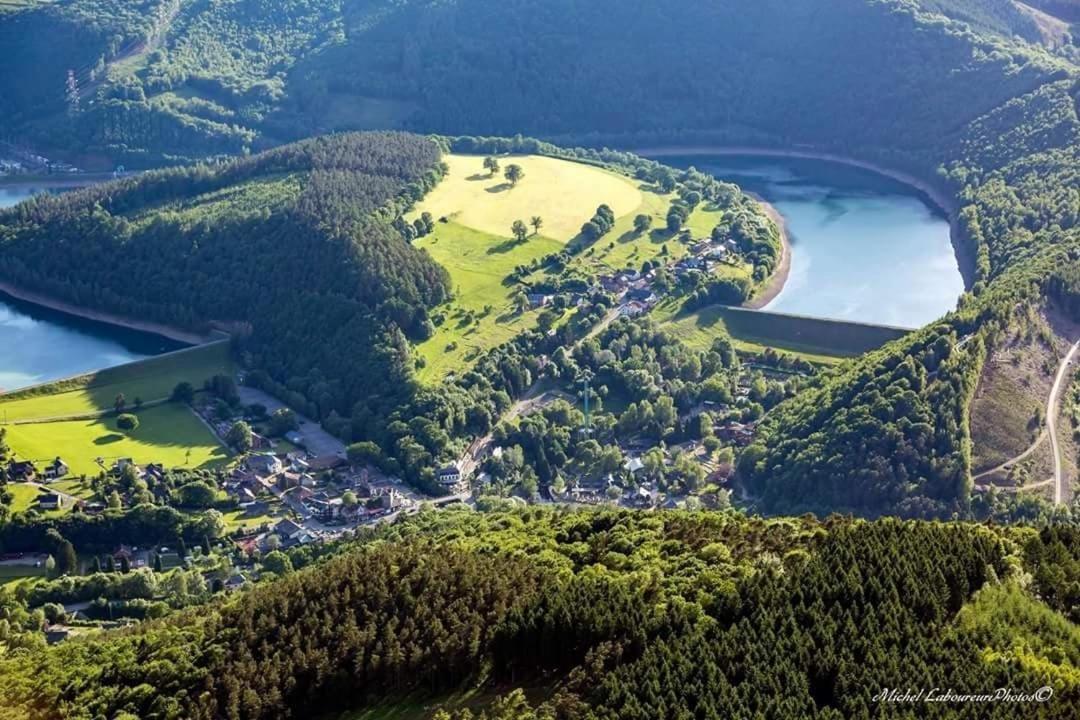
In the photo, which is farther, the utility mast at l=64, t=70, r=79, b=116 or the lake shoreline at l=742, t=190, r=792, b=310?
the utility mast at l=64, t=70, r=79, b=116

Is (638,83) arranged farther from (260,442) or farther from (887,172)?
(260,442)

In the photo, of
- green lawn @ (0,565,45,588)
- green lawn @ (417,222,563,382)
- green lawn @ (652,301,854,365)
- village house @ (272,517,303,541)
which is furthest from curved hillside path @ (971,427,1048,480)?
green lawn @ (0,565,45,588)

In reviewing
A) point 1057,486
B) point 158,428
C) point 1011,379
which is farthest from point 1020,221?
point 158,428

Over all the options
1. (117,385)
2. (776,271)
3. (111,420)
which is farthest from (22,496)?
(776,271)

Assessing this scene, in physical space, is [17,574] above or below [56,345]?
above

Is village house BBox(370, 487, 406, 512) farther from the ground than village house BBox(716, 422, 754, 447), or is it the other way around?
village house BBox(716, 422, 754, 447)

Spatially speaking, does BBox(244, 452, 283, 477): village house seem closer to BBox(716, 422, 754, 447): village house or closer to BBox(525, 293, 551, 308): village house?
BBox(525, 293, 551, 308): village house

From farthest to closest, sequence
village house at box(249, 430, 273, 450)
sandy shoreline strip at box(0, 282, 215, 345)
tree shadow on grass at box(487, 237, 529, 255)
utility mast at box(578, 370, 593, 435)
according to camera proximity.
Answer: tree shadow on grass at box(487, 237, 529, 255) < sandy shoreline strip at box(0, 282, 215, 345) < utility mast at box(578, 370, 593, 435) < village house at box(249, 430, 273, 450)
